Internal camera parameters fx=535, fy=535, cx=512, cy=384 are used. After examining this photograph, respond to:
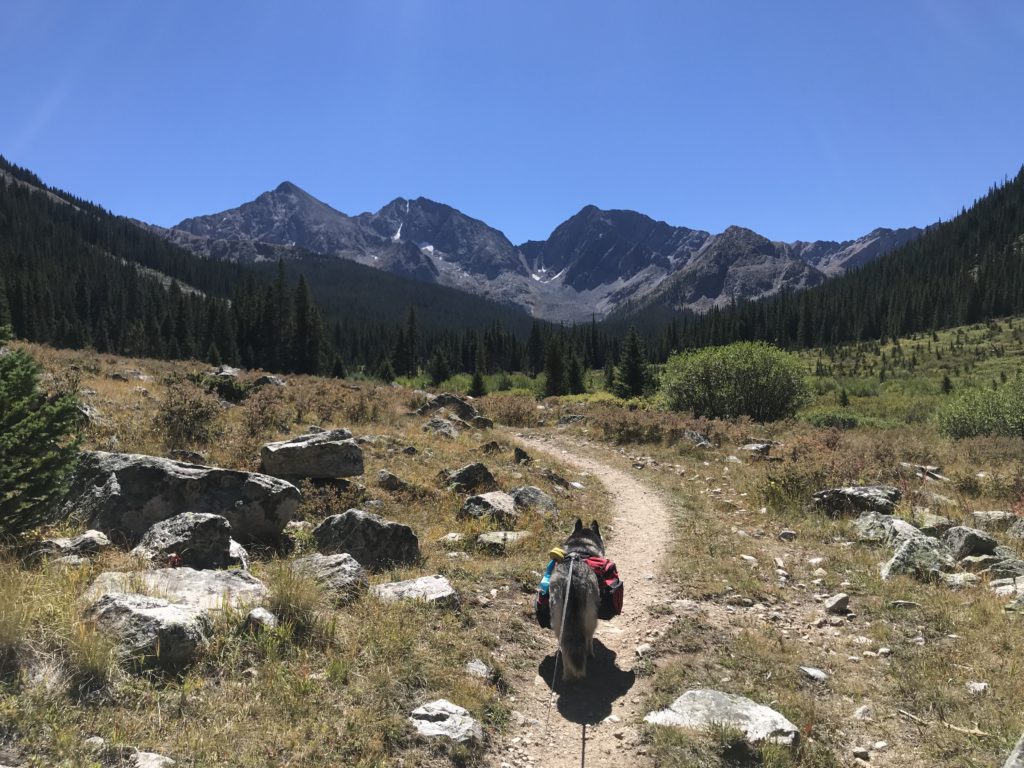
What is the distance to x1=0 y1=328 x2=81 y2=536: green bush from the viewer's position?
216 inches

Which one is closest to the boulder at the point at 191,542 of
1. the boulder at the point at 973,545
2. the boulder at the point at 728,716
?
the boulder at the point at 728,716

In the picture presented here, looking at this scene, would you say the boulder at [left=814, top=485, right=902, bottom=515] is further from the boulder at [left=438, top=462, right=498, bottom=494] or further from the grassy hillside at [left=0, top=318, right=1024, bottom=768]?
the boulder at [left=438, top=462, right=498, bottom=494]

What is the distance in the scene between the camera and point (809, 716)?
15.5 feet

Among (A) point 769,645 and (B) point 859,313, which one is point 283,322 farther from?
(B) point 859,313

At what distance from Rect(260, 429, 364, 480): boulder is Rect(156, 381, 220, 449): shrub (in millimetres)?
2751

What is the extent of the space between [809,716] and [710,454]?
13.5m

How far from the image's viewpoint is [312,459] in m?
9.96

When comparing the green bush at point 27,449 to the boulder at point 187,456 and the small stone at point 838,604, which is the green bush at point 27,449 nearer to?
the boulder at point 187,456

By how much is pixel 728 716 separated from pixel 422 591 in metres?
3.41

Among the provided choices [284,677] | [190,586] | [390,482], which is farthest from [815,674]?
[390,482]

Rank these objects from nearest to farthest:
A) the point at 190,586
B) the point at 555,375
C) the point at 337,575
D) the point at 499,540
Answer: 1. the point at 190,586
2. the point at 337,575
3. the point at 499,540
4. the point at 555,375

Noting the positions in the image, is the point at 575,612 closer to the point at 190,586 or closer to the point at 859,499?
the point at 190,586

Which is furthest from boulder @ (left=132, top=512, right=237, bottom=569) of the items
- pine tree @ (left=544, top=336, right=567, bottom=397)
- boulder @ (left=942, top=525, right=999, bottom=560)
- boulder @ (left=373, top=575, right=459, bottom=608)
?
pine tree @ (left=544, top=336, right=567, bottom=397)

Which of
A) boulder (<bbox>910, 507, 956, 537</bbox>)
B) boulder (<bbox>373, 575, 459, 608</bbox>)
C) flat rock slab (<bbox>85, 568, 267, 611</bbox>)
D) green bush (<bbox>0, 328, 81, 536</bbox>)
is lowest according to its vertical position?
boulder (<bbox>373, 575, 459, 608</bbox>)
